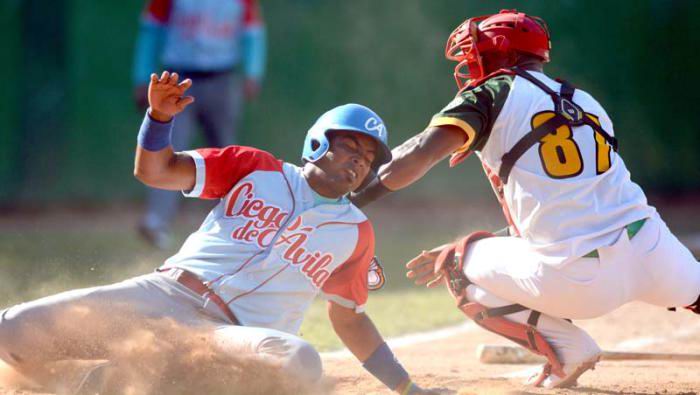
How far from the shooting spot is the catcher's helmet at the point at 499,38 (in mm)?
4617

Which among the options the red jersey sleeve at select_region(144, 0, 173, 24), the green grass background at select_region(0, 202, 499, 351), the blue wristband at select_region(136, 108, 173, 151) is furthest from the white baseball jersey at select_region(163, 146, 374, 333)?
the red jersey sleeve at select_region(144, 0, 173, 24)

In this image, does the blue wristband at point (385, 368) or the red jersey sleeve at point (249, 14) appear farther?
the red jersey sleeve at point (249, 14)

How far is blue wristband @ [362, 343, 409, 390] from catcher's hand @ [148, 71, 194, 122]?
1287 mm

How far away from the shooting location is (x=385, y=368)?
172 inches

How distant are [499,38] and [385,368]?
4.87 feet

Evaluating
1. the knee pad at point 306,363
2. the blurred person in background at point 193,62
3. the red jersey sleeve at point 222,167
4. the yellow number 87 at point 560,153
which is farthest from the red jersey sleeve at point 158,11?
the knee pad at point 306,363

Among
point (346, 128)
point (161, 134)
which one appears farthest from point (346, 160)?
point (161, 134)

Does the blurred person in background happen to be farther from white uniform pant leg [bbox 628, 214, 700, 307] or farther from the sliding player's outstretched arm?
white uniform pant leg [bbox 628, 214, 700, 307]

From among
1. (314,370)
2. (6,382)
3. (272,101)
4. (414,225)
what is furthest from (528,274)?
(272,101)

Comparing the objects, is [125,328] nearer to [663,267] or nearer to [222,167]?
[222,167]

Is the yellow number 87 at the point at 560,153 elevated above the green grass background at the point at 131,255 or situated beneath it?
elevated above

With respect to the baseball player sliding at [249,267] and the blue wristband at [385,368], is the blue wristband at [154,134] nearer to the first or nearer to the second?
the baseball player sliding at [249,267]

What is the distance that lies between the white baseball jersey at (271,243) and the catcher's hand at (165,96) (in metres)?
0.34

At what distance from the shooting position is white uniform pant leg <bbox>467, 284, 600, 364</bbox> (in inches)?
181
